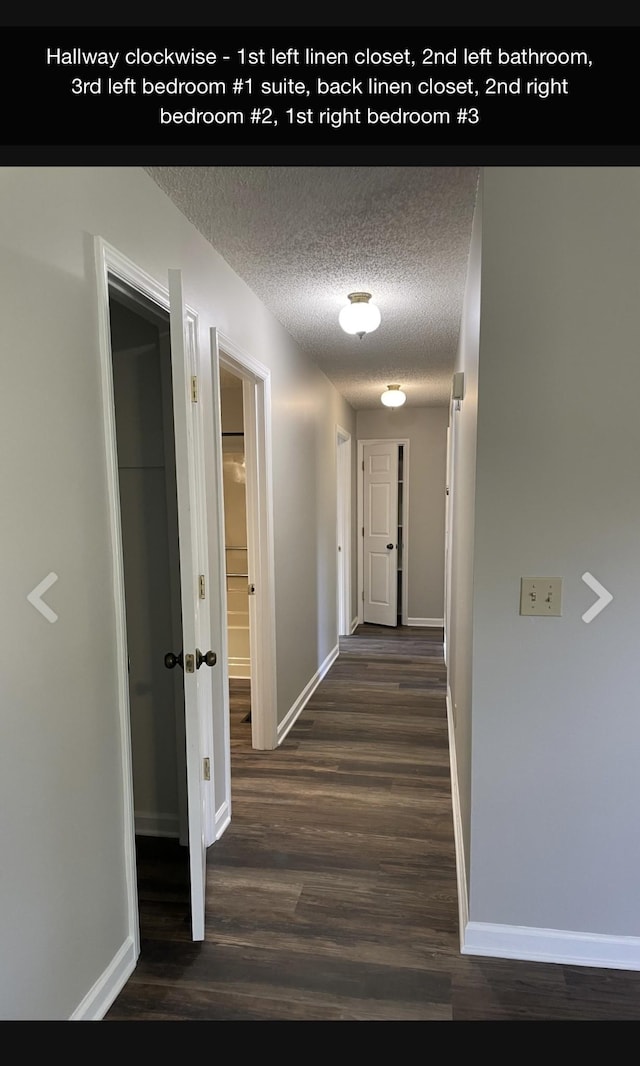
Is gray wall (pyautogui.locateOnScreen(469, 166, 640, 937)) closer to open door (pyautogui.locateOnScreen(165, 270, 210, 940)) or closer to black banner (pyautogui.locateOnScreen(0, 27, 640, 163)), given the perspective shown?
black banner (pyautogui.locateOnScreen(0, 27, 640, 163))

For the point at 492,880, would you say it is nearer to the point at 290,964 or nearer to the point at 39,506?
the point at 290,964

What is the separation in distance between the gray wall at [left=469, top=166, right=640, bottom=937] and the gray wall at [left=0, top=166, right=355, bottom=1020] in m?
1.10

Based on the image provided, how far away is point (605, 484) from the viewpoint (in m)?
1.69

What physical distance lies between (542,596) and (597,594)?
16 centimetres

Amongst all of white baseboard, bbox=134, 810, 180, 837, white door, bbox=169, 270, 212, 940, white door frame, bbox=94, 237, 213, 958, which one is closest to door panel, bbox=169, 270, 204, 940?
white door, bbox=169, 270, 212, 940

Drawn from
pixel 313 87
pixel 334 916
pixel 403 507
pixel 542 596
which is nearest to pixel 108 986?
pixel 334 916

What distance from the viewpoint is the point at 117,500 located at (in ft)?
5.57

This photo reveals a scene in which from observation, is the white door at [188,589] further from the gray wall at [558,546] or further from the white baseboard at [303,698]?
the white baseboard at [303,698]

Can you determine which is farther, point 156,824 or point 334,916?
point 156,824

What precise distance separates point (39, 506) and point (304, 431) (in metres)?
2.85

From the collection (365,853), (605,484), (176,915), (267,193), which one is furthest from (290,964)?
(267,193)

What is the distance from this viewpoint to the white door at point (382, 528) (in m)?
6.61

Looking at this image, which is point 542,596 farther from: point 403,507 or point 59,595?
point 403,507

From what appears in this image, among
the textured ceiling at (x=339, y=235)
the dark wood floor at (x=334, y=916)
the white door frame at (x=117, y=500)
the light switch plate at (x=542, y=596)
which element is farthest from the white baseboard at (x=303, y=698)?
the textured ceiling at (x=339, y=235)
